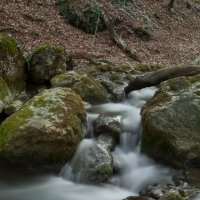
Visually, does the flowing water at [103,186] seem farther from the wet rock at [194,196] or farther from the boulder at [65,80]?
the boulder at [65,80]

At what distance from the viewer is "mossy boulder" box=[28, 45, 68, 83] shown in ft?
39.8

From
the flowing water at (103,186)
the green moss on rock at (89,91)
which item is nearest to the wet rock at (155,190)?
the flowing water at (103,186)

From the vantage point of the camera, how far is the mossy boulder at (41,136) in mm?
8398

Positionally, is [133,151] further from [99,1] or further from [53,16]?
[99,1]

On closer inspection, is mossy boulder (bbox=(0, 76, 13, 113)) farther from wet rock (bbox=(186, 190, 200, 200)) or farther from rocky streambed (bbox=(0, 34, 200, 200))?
wet rock (bbox=(186, 190, 200, 200))

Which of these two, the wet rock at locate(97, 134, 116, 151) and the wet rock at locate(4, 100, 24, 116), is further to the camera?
the wet rock at locate(4, 100, 24, 116)

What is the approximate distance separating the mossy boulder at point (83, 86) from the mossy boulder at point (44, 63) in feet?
1.56

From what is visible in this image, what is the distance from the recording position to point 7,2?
17.0 metres

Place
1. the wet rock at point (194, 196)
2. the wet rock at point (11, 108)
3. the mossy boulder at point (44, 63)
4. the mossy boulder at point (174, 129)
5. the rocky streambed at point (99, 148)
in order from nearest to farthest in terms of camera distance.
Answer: the wet rock at point (194, 196) → the rocky streambed at point (99, 148) → the mossy boulder at point (174, 129) → the wet rock at point (11, 108) → the mossy boulder at point (44, 63)

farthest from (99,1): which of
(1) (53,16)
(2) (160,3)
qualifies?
(2) (160,3)

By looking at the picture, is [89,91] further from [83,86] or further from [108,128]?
[108,128]

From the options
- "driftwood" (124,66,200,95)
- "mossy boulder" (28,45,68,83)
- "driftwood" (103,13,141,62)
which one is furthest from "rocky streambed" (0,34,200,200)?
"driftwood" (103,13,141,62)

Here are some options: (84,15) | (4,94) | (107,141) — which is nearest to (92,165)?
(107,141)

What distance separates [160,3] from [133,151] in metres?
20.3
